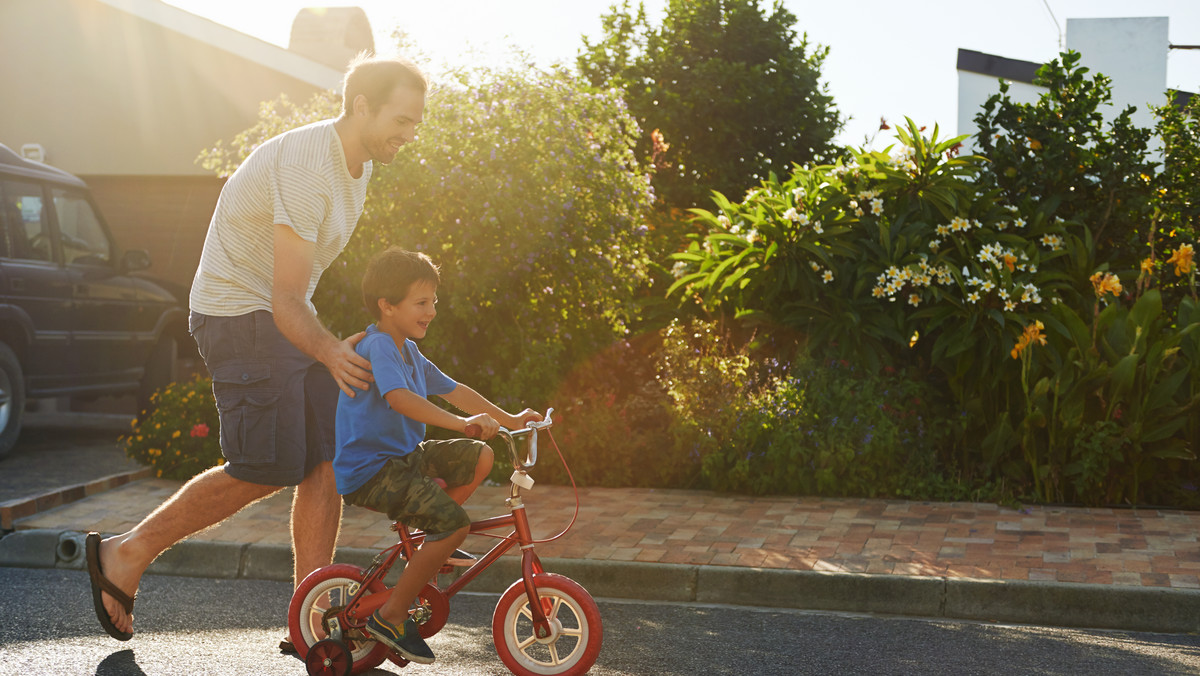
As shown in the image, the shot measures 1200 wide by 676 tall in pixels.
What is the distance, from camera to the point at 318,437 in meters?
3.85

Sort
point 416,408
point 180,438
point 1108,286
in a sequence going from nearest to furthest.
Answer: point 416,408
point 1108,286
point 180,438

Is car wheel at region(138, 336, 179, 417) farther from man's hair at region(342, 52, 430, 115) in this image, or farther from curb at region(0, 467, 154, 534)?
man's hair at region(342, 52, 430, 115)

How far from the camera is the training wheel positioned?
3699 millimetres

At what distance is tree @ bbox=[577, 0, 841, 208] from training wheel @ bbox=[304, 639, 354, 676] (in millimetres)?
10126

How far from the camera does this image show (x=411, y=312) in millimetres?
3598

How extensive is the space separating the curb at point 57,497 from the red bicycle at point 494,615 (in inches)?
131

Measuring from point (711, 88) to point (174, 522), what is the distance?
11.1 meters

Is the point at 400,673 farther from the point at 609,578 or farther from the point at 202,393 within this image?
the point at 202,393

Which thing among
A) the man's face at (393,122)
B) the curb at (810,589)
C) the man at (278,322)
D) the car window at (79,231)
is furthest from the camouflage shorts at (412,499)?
the car window at (79,231)

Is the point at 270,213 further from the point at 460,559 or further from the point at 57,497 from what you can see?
the point at 57,497

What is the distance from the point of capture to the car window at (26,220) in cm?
863

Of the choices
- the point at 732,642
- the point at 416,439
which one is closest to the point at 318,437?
the point at 416,439

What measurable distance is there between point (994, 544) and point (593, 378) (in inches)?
133

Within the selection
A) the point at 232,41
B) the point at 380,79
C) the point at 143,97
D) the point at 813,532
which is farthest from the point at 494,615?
the point at 143,97
